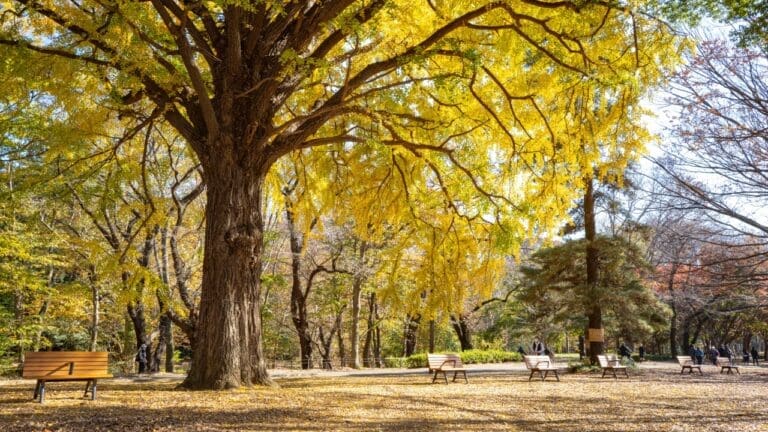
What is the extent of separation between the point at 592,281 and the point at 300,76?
40.3ft

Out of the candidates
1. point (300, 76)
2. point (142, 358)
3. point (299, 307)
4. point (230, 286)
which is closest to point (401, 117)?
point (300, 76)

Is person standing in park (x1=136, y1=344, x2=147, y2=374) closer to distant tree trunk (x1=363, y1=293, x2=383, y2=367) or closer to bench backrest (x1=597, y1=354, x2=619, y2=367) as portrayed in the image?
distant tree trunk (x1=363, y1=293, x2=383, y2=367)

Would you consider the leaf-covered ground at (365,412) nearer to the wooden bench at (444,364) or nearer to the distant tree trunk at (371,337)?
the wooden bench at (444,364)

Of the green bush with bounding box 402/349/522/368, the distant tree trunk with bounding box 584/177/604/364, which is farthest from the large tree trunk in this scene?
the green bush with bounding box 402/349/522/368

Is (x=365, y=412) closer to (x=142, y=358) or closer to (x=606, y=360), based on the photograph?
(x=606, y=360)

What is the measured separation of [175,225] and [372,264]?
839 centimetres

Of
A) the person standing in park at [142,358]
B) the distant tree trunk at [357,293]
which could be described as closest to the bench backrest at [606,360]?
the distant tree trunk at [357,293]

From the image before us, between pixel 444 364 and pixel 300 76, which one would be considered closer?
pixel 300 76

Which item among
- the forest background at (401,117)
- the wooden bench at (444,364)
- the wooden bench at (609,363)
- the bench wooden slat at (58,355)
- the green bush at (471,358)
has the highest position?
the forest background at (401,117)

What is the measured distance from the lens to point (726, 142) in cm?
862

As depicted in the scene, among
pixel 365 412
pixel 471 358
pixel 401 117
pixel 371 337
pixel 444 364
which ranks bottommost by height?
pixel 471 358

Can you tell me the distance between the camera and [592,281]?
674 inches

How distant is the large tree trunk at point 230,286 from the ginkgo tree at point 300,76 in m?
0.02

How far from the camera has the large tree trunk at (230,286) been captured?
25.9ft
